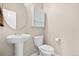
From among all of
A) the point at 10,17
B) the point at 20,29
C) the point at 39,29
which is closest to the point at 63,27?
the point at 39,29

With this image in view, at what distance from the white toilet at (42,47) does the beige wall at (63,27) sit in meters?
0.05

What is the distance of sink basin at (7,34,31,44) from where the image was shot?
163 cm

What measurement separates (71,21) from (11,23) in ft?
2.07

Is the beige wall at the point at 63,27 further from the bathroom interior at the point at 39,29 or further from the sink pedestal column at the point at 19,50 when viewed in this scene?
the sink pedestal column at the point at 19,50

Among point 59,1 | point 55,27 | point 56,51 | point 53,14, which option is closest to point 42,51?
point 56,51

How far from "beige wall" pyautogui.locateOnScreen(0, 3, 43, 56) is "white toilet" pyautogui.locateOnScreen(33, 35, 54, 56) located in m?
0.05

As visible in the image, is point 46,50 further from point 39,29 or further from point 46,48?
point 39,29

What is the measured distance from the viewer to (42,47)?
1649mm

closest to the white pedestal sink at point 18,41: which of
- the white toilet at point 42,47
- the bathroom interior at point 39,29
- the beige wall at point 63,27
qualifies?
the bathroom interior at point 39,29

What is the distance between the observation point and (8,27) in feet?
5.40

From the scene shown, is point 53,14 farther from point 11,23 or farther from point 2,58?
point 2,58

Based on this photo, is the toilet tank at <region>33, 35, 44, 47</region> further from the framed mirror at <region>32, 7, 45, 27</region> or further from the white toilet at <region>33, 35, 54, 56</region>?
the framed mirror at <region>32, 7, 45, 27</region>

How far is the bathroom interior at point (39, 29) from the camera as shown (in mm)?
1638

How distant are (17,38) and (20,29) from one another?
3.9 inches
